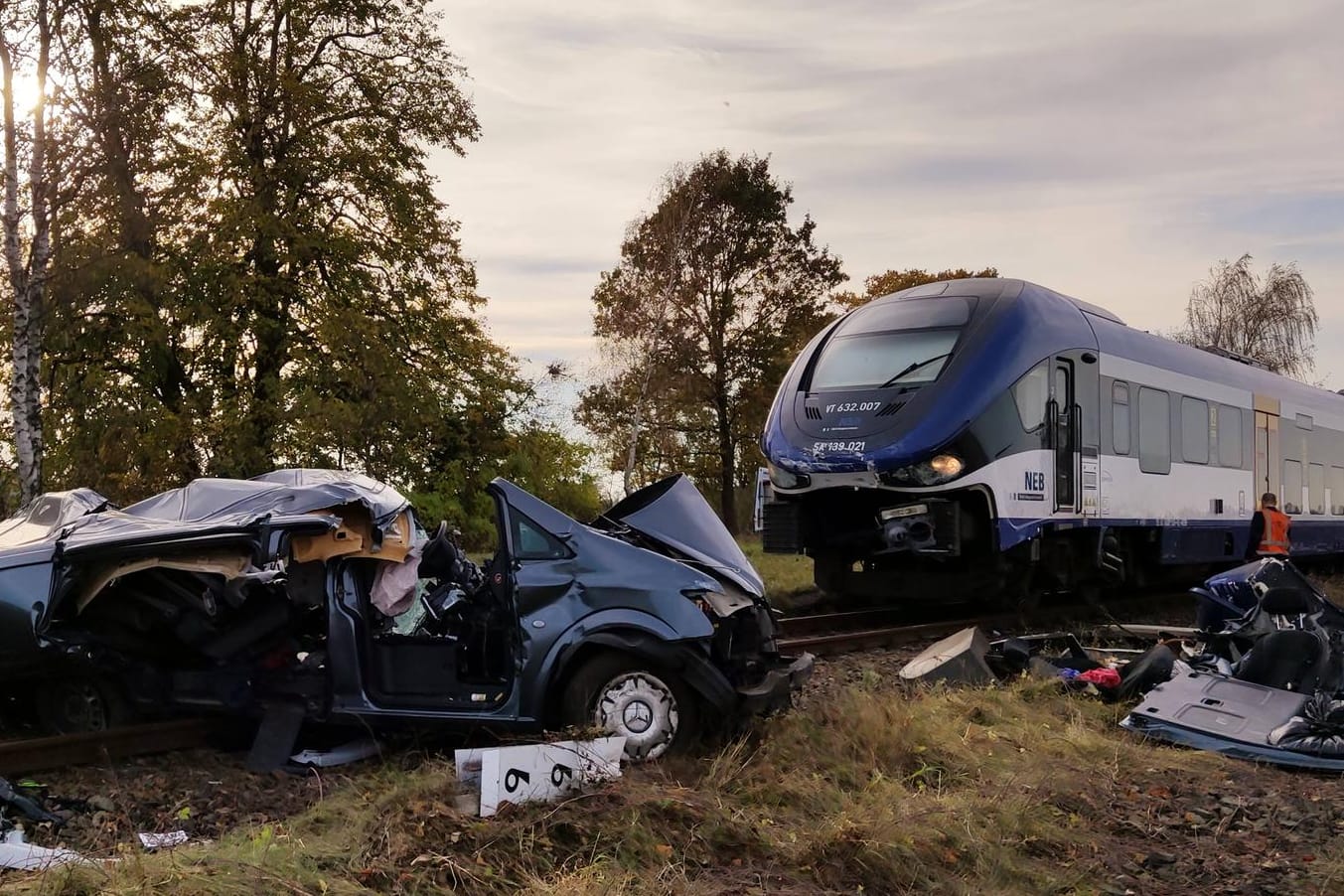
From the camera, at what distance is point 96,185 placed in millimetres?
18844

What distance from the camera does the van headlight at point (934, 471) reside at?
11102 millimetres

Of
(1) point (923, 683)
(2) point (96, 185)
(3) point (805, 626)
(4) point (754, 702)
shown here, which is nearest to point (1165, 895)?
(4) point (754, 702)

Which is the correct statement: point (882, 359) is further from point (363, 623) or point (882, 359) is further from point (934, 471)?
point (363, 623)

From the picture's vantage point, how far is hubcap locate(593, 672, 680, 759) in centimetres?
600

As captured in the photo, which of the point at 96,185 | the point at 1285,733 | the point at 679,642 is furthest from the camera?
the point at 96,185

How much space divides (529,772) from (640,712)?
990 mm

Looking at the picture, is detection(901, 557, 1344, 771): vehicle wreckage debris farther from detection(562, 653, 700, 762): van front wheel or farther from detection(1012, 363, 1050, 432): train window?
detection(562, 653, 700, 762): van front wheel

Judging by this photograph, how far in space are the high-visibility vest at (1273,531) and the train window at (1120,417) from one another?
271 cm

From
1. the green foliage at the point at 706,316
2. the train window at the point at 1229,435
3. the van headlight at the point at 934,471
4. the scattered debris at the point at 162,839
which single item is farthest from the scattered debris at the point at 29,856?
the green foliage at the point at 706,316

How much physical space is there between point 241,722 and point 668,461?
30.7 meters

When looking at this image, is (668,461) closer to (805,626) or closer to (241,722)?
(805,626)

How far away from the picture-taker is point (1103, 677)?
27.6 ft

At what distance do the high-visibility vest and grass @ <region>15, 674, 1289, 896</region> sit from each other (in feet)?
30.1

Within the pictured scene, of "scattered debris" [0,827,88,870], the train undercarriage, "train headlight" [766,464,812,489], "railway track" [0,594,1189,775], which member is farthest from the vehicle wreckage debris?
"scattered debris" [0,827,88,870]
